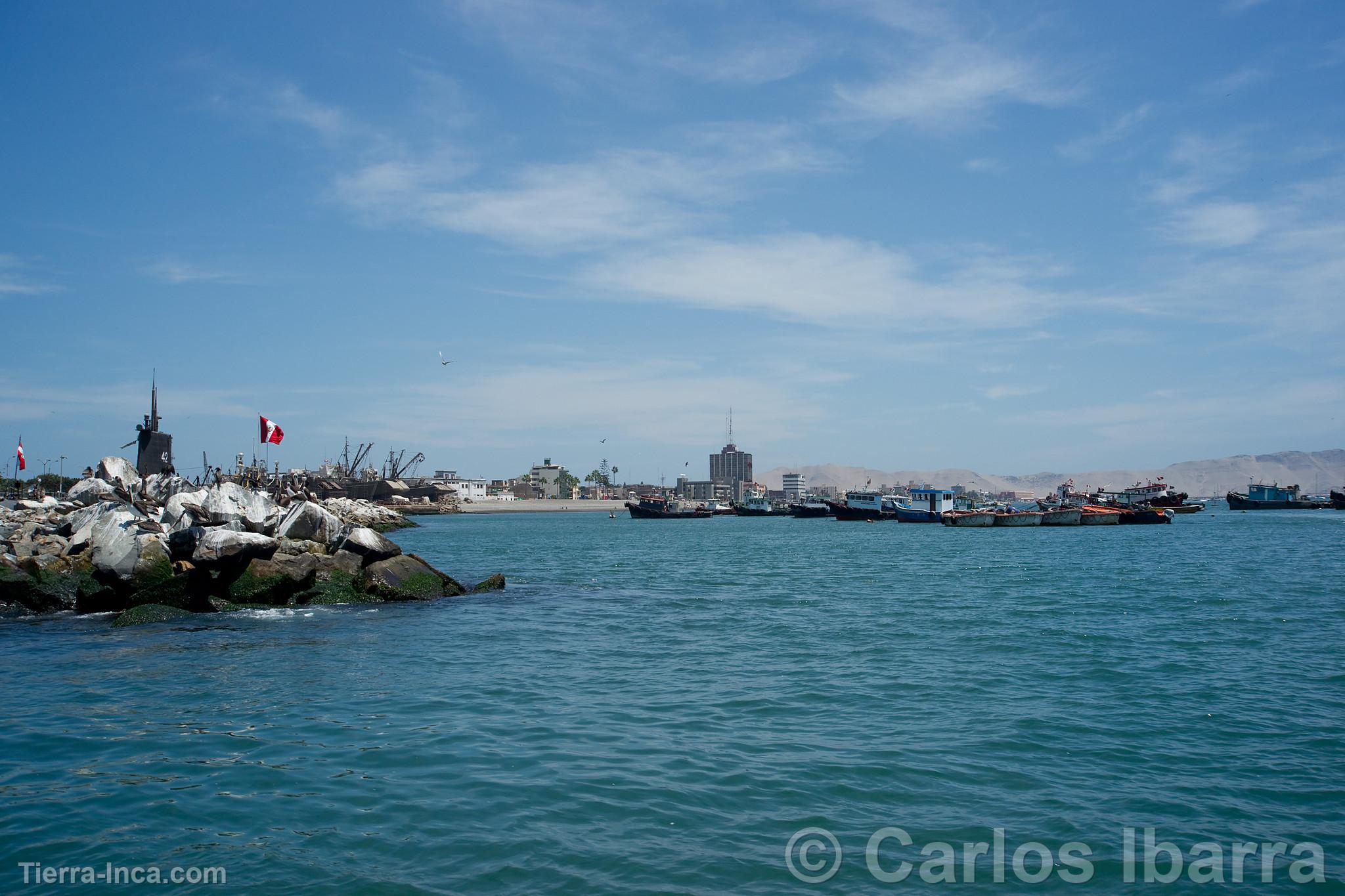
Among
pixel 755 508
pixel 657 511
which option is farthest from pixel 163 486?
pixel 755 508

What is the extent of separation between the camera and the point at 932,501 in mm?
99812

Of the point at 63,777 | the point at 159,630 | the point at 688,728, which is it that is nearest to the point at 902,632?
the point at 688,728

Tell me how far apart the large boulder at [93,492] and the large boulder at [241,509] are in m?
11.0

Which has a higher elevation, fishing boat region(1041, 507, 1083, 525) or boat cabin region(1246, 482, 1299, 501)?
boat cabin region(1246, 482, 1299, 501)

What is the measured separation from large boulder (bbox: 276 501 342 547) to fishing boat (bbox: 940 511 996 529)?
7437 cm

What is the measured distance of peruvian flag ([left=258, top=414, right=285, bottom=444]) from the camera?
4219 cm

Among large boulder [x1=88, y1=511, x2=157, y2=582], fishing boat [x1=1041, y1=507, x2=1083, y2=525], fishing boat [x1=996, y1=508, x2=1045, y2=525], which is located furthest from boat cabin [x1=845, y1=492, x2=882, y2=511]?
large boulder [x1=88, y1=511, x2=157, y2=582]

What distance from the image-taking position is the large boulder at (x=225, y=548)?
22391 mm

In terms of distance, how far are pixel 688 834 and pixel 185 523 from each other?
21845 millimetres

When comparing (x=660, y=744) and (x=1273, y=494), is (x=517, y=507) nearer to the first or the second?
(x=1273, y=494)

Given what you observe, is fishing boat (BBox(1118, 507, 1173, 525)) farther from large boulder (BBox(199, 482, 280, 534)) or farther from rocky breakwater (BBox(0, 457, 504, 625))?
large boulder (BBox(199, 482, 280, 534))

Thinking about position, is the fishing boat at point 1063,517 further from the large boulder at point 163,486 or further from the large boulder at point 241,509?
the large boulder at point 241,509

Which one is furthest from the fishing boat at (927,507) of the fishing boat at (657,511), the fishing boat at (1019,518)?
the fishing boat at (657,511)

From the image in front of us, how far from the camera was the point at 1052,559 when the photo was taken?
1704 inches
